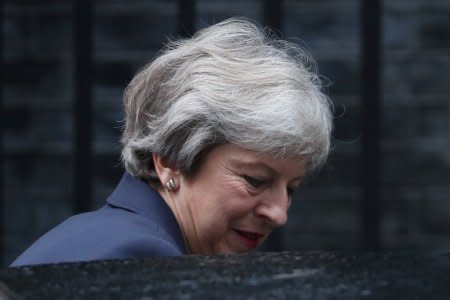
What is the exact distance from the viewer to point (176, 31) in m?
4.96

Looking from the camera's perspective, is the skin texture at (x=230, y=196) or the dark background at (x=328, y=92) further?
the dark background at (x=328, y=92)

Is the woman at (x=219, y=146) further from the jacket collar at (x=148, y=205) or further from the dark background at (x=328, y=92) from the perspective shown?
the dark background at (x=328, y=92)

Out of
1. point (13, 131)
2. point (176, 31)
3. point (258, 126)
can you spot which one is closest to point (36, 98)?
point (13, 131)

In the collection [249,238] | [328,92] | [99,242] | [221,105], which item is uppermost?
[221,105]

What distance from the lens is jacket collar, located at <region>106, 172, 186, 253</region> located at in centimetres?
222

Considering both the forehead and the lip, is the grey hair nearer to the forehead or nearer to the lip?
the forehead

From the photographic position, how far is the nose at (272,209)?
7.59ft

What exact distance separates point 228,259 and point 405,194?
356 centimetres

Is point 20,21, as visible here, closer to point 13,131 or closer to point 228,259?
point 13,131

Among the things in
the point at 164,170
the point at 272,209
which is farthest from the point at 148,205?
the point at 272,209

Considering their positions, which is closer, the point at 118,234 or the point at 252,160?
the point at 118,234

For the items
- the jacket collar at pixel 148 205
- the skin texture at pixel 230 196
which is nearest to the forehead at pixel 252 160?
the skin texture at pixel 230 196

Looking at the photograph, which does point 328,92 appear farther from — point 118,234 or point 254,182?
point 118,234

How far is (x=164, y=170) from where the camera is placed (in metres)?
2.33
